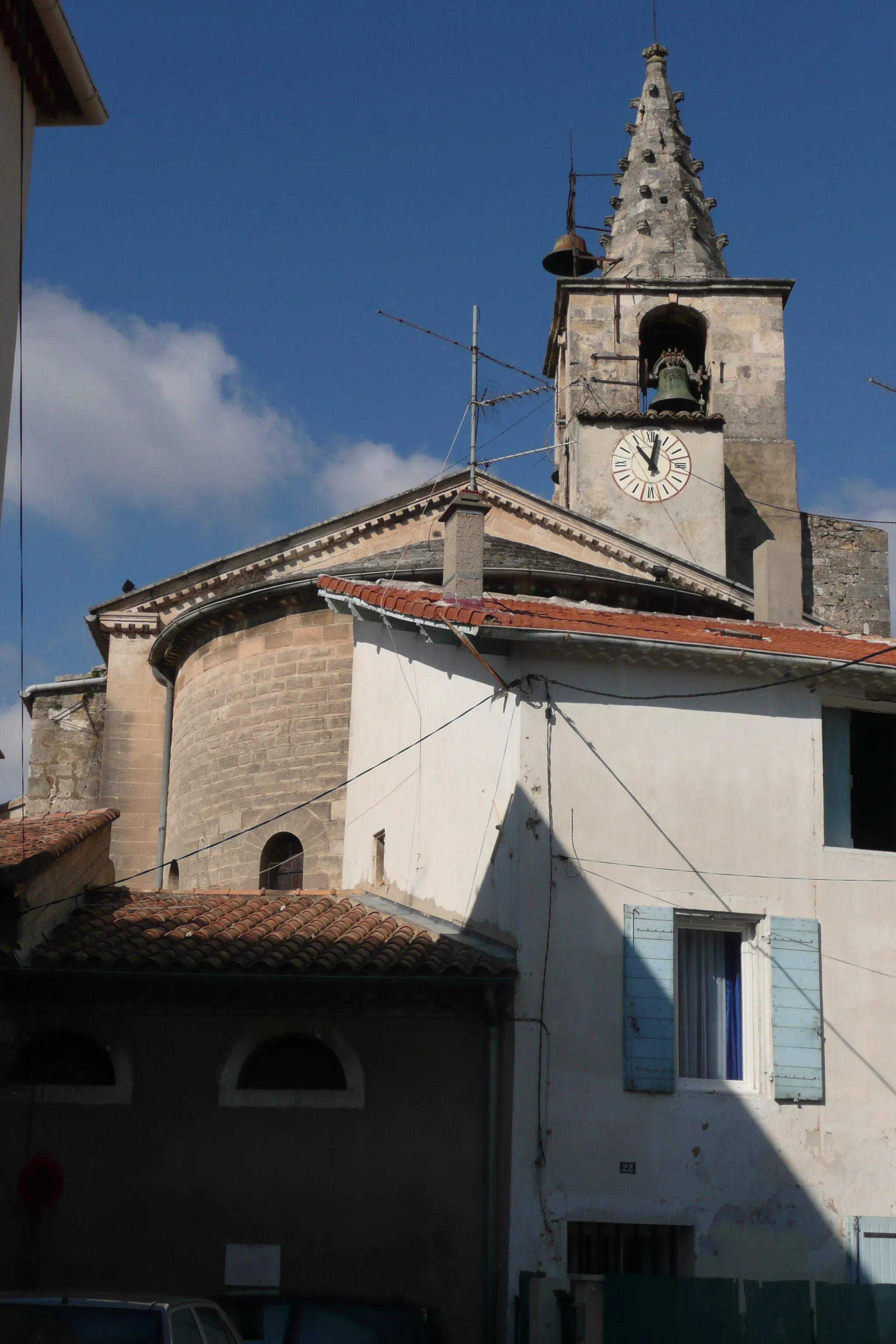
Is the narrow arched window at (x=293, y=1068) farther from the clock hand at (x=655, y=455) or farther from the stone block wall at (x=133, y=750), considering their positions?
the clock hand at (x=655, y=455)

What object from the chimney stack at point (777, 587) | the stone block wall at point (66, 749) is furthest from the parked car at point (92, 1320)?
the stone block wall at point (66, 749)

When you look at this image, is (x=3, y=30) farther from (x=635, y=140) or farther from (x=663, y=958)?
(x=635, y=140)

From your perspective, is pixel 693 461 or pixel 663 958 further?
pixel 693 461

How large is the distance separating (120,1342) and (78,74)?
8.33 metres

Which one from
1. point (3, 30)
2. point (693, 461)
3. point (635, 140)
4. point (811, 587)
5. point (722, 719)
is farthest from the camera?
point (635, 140)

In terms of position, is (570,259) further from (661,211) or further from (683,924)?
(683,924)

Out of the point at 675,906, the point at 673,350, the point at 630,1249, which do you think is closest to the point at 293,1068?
the point at 630,1249

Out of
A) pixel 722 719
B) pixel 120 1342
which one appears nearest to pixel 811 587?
pixel 722 719

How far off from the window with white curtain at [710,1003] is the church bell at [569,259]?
23.7 metres

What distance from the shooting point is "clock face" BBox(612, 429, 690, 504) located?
92.9 ft

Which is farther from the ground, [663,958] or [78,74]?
[78,74]

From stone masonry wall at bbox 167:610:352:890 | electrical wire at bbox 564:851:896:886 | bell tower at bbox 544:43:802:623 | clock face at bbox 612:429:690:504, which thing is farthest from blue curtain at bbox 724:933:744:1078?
clock face at bbox 612:429:690:504

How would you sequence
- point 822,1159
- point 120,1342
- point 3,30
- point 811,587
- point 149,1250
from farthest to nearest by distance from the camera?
1. point 811,587
2. point 822,1159
3. point 149,1250
4. point 3,30
5. point 120,1342

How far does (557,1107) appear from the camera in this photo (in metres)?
11.6
